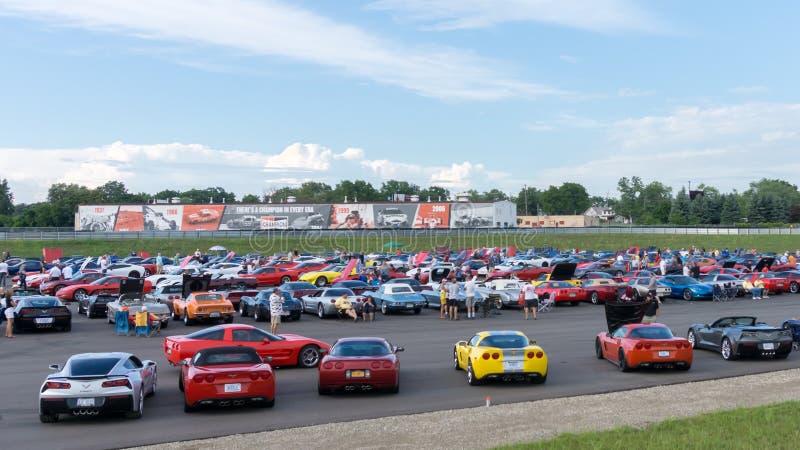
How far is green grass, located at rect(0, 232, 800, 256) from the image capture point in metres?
81.0

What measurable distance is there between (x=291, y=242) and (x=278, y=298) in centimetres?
5998

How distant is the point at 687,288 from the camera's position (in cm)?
3762

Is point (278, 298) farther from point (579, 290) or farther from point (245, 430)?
point (579, 290)

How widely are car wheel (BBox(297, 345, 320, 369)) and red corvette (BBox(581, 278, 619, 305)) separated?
2050 centimetres

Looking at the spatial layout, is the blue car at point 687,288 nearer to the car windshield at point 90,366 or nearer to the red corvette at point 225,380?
the red corvette at point 225,380

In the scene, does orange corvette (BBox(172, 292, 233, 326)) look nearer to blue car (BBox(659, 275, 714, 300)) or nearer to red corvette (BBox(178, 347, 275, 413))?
red corvette (BBox(178, 347, 275, 413))

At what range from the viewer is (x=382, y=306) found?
107 feet

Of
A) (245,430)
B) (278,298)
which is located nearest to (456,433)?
(245,430)

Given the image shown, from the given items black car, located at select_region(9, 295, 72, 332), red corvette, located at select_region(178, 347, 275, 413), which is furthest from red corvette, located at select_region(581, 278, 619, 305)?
red corvette, located at select_region(178, 347, 275, 413)

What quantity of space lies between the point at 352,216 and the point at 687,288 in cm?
7419

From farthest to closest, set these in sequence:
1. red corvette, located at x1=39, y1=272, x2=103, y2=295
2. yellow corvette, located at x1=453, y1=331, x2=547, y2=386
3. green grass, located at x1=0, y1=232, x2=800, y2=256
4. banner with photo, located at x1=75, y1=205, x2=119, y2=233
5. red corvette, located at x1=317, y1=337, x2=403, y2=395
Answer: banner with photo, located at x1=75, y1=205, x2=119, y2=233, green grass, located at x1=0, y1=232, x2=800, y2=256, red corvette, located at x1=39, y1=272, x2=103, y2=295, yellow corvette, located at x1=453, y1=331, x2=547, y2=386, red corvette, located at x1=317, y1=337, x2=403, y2=395

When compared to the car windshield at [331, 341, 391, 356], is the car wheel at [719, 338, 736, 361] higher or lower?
lower

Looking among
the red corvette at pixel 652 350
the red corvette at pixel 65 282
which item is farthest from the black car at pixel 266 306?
the red corvette at pixel 652 350

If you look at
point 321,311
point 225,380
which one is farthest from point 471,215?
point 225,380
